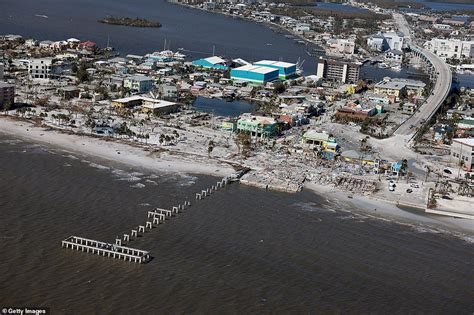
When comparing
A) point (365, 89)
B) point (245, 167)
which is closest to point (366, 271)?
point (245, 167)

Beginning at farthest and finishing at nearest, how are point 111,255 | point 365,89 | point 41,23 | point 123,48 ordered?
point 41,23 → point 123,48 → point 365,89 → point 111,255

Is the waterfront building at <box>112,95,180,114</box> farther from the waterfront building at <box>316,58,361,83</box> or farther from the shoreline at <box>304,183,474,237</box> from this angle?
the waterfront building at <box>316,58,361,83</box>

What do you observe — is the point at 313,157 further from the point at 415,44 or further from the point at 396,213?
the point at 415,44

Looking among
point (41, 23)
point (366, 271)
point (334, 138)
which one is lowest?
point (366, 271)

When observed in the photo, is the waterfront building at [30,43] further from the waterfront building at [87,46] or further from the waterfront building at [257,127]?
the waterfront building at [257,127]

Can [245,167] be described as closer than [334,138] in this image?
Yes

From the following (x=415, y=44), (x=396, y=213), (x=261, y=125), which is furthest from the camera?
(x=415, y=44)

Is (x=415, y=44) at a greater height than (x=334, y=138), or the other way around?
(x=415, y=44)
